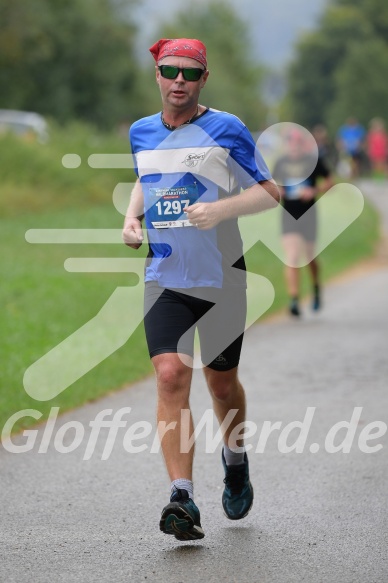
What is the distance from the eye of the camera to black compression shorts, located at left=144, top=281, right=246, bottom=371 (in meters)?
5.66

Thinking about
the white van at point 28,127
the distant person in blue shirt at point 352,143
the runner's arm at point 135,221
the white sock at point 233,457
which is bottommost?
the white sock at point 233,457

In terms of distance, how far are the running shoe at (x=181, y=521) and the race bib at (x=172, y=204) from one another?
115 centimetres

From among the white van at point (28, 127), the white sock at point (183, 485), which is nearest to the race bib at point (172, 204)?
the white sock at point (183, 485)

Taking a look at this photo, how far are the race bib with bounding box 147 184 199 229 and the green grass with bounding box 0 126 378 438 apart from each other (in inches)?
125

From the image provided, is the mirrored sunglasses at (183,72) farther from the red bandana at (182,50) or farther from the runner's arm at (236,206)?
the runner's arm at (236,206)

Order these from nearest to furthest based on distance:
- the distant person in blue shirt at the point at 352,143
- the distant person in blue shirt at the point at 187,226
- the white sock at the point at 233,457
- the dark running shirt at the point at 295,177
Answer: the distant person in blue shirt at the point at 187,226 → the white sock at the point at 233,457 → the dark running shirt at the point at 295,177 → the distant person in blue shirt at the point at 352,143

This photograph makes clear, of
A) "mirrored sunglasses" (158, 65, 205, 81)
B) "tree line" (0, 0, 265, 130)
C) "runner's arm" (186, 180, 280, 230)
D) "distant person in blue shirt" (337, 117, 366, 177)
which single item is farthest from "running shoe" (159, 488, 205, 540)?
"tree line" (0, 0, 265, 130)

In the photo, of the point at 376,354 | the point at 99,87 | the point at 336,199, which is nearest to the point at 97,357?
the point at 376,354

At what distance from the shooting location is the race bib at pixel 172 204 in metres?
5.60

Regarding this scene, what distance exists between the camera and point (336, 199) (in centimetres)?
3550

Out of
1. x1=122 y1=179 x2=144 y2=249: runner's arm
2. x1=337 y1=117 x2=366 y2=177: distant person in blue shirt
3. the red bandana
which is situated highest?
x1=337 y1=117 x2=366 y2=177: distant person in blue shirt

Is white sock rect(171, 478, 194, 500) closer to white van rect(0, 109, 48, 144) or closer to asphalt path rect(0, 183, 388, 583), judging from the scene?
asphalt path rect(0, 183, 388, 583)

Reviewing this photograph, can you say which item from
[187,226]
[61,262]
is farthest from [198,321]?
[61,262]

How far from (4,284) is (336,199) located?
20568 millimetres
